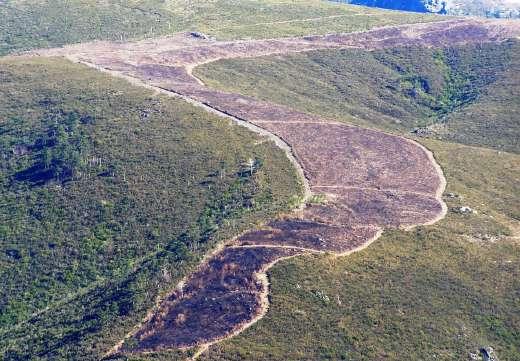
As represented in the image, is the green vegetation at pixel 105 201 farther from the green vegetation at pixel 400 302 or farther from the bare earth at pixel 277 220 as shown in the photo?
the green vegetation at pixel 400 302

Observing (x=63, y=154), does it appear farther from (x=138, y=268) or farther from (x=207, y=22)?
(x=207, y=22)

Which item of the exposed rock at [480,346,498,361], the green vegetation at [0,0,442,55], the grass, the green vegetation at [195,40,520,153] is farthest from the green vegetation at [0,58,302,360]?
the green vegetation at [0,0,442,55]

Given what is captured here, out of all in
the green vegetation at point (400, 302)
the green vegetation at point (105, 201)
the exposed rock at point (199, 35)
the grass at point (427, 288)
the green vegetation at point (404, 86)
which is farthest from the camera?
the exposed rock at point (199, 35)

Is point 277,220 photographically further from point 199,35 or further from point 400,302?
point 199,35

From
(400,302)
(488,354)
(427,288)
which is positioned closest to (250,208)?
(400,302)

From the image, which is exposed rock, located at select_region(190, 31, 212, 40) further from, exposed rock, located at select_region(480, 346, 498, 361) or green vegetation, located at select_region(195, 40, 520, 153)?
exposed rock, located at select_region(480, 346, 498, 361)

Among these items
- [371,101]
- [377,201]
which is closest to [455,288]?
[377,201]

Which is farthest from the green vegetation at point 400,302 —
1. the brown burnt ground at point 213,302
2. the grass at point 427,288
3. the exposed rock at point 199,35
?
the exposed rock at point 199,35
